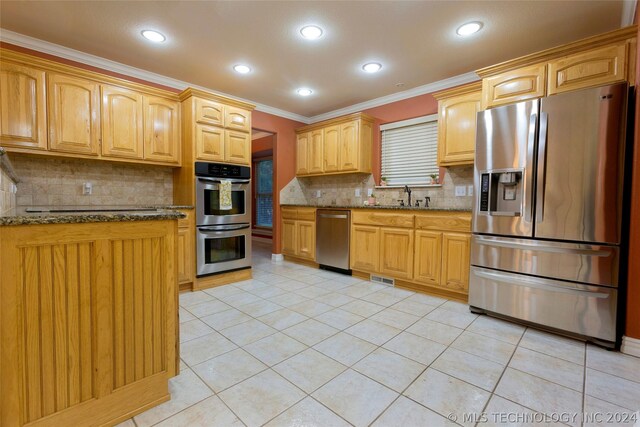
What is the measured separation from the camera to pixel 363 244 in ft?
12.4

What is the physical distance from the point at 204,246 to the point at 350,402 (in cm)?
248

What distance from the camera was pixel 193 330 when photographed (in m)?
2.31

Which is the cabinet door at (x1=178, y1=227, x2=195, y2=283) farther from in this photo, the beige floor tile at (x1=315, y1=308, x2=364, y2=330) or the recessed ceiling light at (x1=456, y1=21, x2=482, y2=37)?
the recessed ceiling light at (x1=456, y1=21, x2=482, y2=37)

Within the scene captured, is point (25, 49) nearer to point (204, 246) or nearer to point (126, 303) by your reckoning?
point (204, 246)

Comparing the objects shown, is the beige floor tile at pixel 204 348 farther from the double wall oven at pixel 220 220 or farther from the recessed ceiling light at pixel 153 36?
the recessed ceiling light at pixel 153 36

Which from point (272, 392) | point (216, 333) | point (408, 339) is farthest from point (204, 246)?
point (408, 339)

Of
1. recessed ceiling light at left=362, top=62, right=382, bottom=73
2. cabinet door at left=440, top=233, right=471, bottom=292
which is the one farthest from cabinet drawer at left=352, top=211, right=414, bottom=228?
recessed ceiling light at left=362, top=62, right=382, bottom=73

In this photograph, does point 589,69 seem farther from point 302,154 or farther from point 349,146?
point 302,154

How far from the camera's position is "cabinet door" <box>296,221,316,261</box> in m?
4.38

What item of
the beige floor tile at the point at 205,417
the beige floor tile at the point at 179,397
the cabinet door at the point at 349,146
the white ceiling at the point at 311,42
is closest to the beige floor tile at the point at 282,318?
the beige floor tile at the point at 179,397

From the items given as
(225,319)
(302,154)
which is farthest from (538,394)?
(302,154)

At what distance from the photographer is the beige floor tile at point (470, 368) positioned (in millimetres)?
1679

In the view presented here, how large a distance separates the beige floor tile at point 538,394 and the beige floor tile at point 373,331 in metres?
0.76

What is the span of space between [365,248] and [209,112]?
253 centimetres
